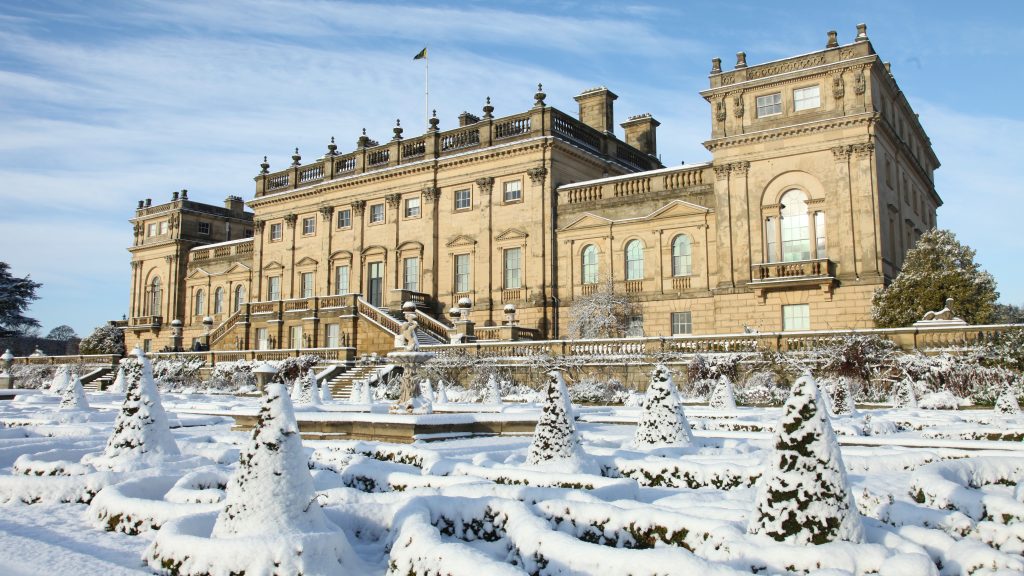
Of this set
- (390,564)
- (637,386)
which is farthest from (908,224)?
(390,564)

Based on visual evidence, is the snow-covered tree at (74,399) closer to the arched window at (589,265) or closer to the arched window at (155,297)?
the arched window at (589,265)

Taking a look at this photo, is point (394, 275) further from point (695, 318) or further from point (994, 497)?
point (994, 497)

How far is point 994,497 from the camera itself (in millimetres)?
8148

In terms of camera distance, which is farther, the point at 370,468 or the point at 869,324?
the point at 869,324

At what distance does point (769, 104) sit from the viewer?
1252 inches

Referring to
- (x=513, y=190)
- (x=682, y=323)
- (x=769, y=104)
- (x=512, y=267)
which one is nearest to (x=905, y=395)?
(x=682, y=323)

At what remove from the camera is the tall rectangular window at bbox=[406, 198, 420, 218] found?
4228cm

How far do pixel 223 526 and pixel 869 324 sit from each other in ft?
87.1

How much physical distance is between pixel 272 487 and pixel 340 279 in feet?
126

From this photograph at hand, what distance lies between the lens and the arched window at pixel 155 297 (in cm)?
5671

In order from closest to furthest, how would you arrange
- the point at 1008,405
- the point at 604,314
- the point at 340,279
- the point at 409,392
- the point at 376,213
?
the point at 1008,405 → the point at 409,392 → the point at 604,314 → the point at 376,213 → the point at 340,279

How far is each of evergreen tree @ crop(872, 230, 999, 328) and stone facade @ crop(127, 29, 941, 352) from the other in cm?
110

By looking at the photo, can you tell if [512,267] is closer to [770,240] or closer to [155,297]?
[770,240]

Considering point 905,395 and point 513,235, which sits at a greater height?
point 513,235
